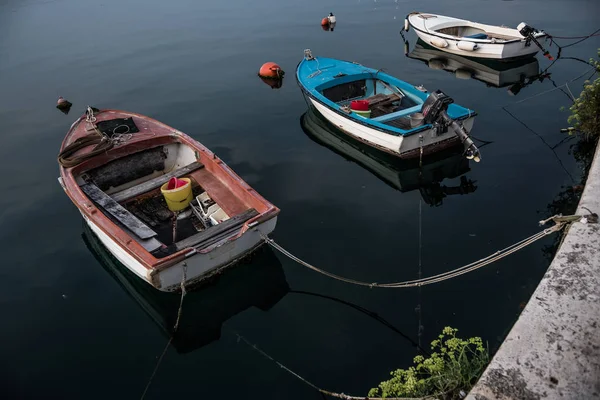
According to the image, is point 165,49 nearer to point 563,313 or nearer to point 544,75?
point 544,75

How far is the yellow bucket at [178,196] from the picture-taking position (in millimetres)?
10227

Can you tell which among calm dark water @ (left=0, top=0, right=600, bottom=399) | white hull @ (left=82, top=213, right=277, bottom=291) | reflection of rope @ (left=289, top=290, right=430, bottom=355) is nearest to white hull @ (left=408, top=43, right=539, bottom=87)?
calm dark water @ (left=0, top=0, right=600, bottom=399)

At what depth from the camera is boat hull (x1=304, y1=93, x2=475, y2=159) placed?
40.9 feet

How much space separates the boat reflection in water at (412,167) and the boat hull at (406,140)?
1.24 ft

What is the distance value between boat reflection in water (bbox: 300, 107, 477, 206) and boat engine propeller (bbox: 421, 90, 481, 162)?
0.94 m

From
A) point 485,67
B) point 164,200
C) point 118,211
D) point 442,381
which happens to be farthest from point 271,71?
point 442,381

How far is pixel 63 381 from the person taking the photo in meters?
7.59

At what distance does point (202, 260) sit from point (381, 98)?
956cm

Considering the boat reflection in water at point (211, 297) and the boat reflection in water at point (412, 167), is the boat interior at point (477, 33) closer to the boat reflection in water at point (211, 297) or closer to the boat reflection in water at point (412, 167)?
the boat reflection in water at point (412, 167)

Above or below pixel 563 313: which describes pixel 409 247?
below

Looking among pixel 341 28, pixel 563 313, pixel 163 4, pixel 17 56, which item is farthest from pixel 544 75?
pixel 163 4

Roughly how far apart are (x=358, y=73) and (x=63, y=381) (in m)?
13.5

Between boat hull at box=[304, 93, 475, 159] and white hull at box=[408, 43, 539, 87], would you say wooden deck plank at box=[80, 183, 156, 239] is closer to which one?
boat hull at box=[304, 93, 475, 159]

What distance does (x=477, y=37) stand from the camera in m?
21.1
